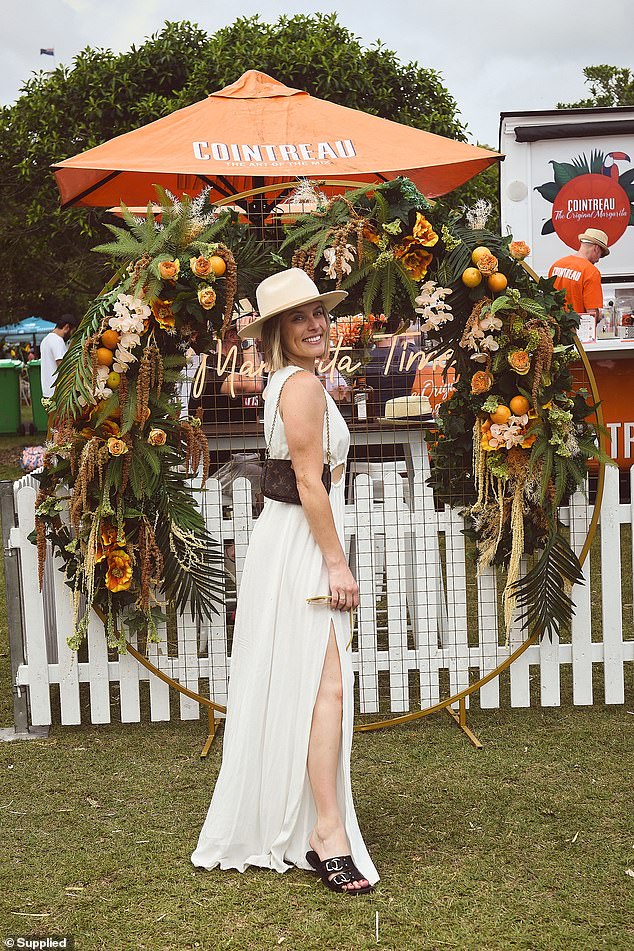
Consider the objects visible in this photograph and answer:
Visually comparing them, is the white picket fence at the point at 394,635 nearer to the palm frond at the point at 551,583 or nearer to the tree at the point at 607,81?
the palm frond at the point at 551,583

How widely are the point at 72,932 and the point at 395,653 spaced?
2174 millimetres

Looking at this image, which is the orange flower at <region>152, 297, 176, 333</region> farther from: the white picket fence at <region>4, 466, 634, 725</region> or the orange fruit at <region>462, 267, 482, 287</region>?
the orange fruit at <region>462, 267, 482, 287</region>

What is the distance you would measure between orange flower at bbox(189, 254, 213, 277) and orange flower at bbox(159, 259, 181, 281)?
0.07m

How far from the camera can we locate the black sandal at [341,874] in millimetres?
3324

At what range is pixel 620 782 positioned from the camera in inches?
164

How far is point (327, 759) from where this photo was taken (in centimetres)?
342

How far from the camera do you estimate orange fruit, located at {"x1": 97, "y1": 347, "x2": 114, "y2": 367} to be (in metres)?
4.36

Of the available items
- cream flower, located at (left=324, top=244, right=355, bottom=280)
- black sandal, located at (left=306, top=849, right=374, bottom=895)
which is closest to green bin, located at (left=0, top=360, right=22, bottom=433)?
cream flower, located at (left=324, top=244, right=355, bottom=280)

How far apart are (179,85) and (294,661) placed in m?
11.0

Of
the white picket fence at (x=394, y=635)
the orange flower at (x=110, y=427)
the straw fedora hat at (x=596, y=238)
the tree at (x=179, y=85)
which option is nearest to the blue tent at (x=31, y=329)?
the tree at (x=179, y=85)

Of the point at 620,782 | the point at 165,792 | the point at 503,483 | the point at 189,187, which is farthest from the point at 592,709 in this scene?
the point at 189,187

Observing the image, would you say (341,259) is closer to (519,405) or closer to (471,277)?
(471,277)

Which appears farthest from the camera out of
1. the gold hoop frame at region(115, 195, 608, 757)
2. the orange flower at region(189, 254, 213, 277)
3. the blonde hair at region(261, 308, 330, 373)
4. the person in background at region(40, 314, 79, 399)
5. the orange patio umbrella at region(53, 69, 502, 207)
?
the person in background at region(40, 314, 79, 399)

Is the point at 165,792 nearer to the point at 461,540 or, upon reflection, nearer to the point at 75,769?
the point at 75,769
